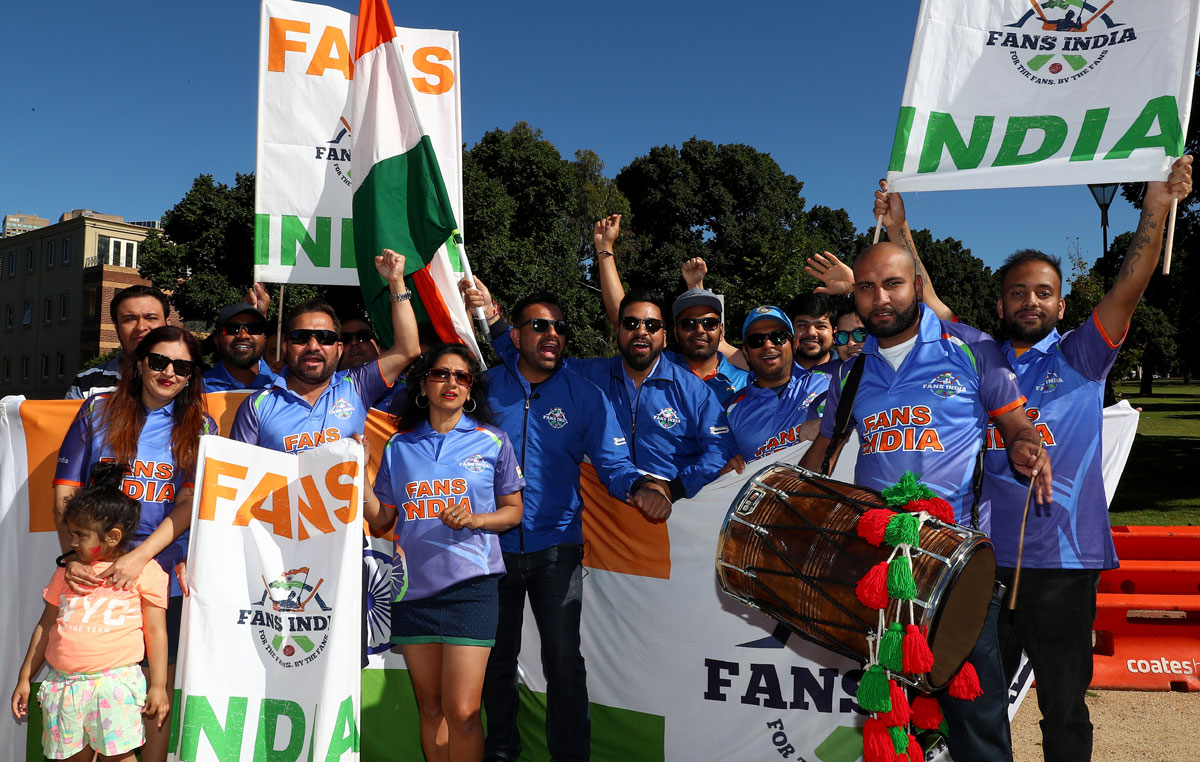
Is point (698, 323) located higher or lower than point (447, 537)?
higher

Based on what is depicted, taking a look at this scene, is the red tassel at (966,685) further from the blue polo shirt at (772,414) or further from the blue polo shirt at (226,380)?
the blue polo shirt at (226,380)

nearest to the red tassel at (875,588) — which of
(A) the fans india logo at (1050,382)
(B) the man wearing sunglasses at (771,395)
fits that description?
(A) the fans india logo at (1050,382)

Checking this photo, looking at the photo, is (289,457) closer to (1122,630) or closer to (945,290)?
(1122,630)

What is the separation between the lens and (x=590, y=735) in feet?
15.8

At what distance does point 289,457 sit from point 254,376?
1.72 meters

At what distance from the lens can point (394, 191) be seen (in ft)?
17.3

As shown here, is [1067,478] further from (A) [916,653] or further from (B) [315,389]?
(B) [315,389]

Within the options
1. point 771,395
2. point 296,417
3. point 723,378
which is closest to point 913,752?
point 771,395

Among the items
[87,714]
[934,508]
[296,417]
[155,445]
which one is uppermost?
[296,417]

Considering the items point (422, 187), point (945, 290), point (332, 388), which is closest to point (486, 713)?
point (332, 388)

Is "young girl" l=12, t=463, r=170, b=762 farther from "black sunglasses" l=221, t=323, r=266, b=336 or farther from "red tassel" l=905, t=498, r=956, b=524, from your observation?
"red tassel" l=905, t=498, r=956, b=524

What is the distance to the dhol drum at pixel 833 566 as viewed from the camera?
2.82m

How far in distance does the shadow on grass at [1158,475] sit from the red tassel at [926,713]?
499 inches

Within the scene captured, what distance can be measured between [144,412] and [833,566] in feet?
10.6
